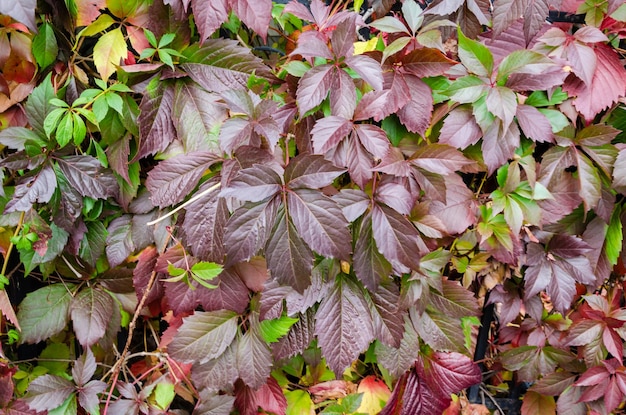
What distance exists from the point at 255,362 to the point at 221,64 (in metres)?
0.73

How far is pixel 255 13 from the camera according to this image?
3.56 ft

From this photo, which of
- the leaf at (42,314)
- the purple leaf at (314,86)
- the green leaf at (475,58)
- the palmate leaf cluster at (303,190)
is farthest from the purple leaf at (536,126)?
the leaf at (42,314)

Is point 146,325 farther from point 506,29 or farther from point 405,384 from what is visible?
point 506,29

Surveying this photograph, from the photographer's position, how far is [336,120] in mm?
1054

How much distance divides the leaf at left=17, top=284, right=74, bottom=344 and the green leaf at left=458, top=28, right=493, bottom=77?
3.85 feet

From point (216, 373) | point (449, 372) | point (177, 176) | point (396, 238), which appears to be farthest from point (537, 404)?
point (177, 176)

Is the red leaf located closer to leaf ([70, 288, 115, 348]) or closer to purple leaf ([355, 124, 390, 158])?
purple leaf ([355, 124, 390, 158])

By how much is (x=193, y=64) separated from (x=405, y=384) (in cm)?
101

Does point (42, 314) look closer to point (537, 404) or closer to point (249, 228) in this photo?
point (249, 228)

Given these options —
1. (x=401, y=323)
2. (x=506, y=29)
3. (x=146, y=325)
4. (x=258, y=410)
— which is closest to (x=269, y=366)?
(x=258, y=410)

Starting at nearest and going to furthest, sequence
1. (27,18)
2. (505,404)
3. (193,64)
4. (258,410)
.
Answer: (27,18) < (193,64) < (258,410) < (505,404)

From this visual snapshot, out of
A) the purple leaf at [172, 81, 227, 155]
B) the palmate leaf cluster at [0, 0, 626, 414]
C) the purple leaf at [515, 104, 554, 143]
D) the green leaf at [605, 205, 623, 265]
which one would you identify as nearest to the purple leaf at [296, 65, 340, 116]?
the palmate leaf cluster at [0, 0, 626, 414]

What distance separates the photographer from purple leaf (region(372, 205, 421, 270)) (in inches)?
40.1

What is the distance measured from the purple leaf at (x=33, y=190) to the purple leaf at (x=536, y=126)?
1.11 metres
